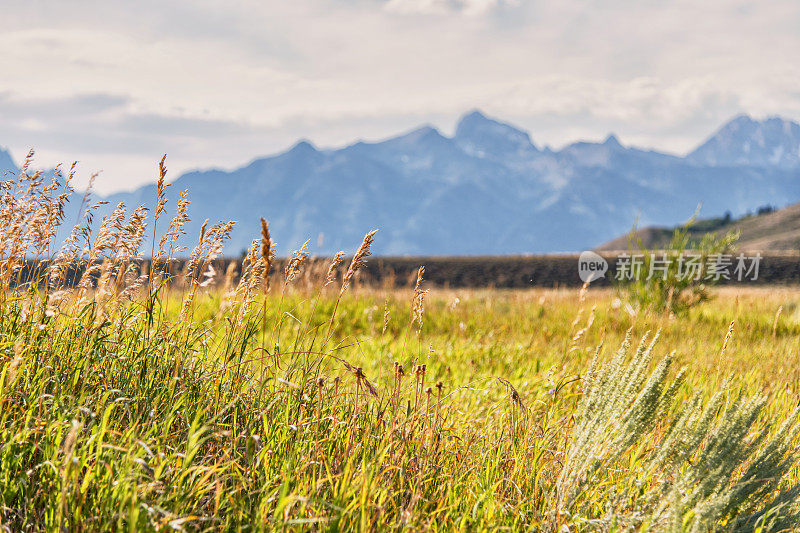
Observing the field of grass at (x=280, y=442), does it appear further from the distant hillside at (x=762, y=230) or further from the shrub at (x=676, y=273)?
the distant hillside at (x=762, y=230)

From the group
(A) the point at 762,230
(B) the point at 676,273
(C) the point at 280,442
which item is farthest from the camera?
(A) the point at 762,230

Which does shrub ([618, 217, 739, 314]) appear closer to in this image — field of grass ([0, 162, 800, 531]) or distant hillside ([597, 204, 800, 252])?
field of grass ([0, 162, 800, 531])

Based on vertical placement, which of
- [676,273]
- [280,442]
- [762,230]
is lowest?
[280,442]

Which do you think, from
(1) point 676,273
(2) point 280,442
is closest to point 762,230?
(1) point 676,273

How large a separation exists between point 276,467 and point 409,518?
23.9 inches

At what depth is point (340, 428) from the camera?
107 inches

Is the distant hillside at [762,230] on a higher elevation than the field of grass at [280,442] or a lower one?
higher

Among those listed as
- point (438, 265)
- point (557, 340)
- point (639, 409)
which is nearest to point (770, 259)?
point (438, 265)

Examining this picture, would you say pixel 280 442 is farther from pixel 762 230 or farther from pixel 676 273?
pixel 762 230

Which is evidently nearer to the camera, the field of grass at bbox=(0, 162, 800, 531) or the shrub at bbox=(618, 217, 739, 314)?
the field of grass at bbox=(0, 162, 800, 531)

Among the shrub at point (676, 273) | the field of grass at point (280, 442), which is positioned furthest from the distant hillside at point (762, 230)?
the field of grass at point (280, 442)

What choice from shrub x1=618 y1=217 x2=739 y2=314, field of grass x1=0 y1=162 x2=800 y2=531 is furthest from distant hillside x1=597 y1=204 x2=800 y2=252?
field of grass x1=0 y1=162 x2=800 y2=531

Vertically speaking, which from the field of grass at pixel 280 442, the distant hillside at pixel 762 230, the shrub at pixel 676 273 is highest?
the distant hillside at pixel 762 230

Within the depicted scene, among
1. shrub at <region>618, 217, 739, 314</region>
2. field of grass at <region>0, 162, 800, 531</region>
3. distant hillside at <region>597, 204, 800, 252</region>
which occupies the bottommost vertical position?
field of grass at <region>0, 162, 800, 531</region>
